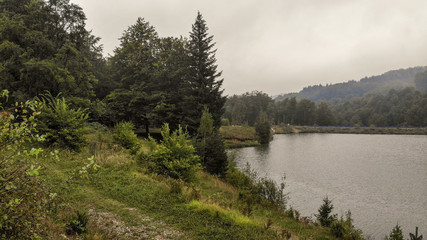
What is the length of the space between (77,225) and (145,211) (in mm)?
2412

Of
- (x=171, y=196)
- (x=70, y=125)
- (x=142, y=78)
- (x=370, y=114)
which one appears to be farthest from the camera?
(x=370, y=114)

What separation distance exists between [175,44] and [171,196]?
2969cm

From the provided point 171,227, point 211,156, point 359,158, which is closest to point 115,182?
point 171,227

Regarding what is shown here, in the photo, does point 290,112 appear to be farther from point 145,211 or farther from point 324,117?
point 145,211

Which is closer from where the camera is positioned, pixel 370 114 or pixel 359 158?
pixel 359 158

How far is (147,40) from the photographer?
3494cm

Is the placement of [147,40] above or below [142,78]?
above

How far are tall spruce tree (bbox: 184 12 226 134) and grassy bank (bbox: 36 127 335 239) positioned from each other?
19390 mm

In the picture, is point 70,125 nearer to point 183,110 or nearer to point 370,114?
point 183,110

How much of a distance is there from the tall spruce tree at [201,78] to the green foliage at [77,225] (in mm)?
24847

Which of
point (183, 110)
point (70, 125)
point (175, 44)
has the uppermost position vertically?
point (175, 44)

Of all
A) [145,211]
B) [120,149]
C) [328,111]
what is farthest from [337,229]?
[328,111]

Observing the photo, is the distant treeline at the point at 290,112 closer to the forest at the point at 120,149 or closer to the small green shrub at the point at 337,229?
the forest at the point at 120,149

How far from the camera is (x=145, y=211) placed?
8.28 meters
